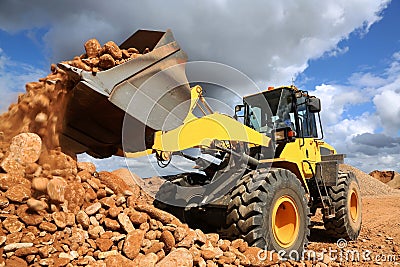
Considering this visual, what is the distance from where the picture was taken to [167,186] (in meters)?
5.81

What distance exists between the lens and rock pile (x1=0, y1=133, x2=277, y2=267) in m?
3.02

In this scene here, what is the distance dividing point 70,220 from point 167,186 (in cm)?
259

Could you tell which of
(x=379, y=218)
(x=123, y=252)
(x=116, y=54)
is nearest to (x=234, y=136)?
(x=116, y=54)

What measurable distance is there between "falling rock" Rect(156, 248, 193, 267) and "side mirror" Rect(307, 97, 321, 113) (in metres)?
4.49

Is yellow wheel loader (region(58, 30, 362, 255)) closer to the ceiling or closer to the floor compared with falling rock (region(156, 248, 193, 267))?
closer to the ceiling

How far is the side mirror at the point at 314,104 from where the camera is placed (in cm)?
676

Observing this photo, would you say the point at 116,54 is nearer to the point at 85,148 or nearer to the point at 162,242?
the point at 85,148

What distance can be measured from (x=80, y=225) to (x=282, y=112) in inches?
Answer: 167

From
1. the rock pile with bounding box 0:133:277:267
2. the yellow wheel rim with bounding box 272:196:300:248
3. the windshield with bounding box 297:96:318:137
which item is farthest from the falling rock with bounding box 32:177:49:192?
the windshield with bounding box 297:96:318:137

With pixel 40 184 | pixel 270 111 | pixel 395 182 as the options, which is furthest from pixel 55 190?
pixel 395 182

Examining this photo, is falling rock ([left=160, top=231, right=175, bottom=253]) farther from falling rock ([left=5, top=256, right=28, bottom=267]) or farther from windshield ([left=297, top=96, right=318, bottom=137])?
windshield ([left=297, top=96, right=318, bottom=137])

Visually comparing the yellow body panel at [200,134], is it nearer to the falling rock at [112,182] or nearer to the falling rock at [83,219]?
the falling rock at [112,182]

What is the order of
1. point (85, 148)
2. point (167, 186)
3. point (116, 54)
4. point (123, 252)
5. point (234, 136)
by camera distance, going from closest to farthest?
point (123, 252) → point (116, 54) → point (85, 148) → point (234, 136) → point (167, 186)

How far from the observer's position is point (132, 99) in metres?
3.90
